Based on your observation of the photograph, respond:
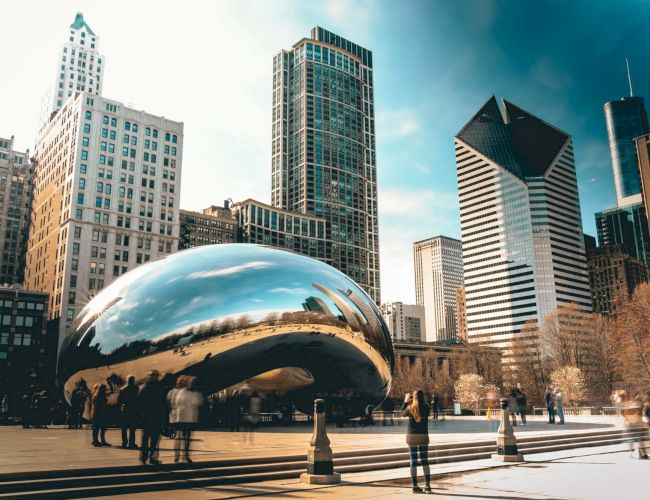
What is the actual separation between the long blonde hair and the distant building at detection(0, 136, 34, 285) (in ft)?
404

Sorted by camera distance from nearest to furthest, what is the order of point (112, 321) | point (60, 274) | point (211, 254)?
point (112, 321) < point (211, 254) < point (60, 274)

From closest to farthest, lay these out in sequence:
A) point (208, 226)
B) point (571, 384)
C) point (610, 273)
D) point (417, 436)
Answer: point (417, 436) < point (571, 384) < point (208, 226) < point (610, 273)

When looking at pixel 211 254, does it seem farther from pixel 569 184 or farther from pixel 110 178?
pixel 569 184

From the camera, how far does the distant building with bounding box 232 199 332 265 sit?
140250mm

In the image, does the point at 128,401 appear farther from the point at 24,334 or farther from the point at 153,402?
the point at 24,334

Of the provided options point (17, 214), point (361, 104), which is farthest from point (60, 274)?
point (361, 104)

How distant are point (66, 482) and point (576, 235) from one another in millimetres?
188938

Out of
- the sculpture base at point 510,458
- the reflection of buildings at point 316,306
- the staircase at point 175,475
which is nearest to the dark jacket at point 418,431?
the staircase at point 175,475

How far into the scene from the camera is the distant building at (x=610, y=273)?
15525 centimetres

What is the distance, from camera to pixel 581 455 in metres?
14.6

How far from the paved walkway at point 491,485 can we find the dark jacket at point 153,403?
8.48 feet

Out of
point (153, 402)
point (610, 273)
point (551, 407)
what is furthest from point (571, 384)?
point (610, 273)

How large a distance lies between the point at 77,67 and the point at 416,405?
538 feet

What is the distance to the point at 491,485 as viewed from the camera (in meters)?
9.30
